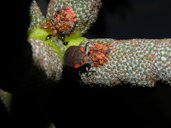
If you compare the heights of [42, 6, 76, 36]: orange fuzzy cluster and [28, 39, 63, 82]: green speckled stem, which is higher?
[42, 6, 76, 36]: orange fuzzy cluster

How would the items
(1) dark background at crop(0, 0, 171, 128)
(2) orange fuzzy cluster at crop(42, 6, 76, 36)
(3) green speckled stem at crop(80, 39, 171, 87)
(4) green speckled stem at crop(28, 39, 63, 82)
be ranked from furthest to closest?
(2) orange fuzzy cluster at crop(42, 6, 76, 36), (3) green speckled stem at crop(80, 39, 171, 87), (4) green speckled stem at crop(28, 39, 63, 82), (1) dark background at crop(0, 0, 171, 128)

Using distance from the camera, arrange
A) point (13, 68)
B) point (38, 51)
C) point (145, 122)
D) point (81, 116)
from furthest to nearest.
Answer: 1. point (145, 122)
2. point (81, 116)
3. point (38, 51)
4. point (13, 68)

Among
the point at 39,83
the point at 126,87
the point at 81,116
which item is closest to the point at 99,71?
the point at 126,87

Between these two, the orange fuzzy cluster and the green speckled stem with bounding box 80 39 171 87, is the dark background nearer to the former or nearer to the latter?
the green speckled stem with bounding box 80 39 171 87

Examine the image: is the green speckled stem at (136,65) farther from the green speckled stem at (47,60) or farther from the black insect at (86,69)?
the green speckled stem at (47,60)

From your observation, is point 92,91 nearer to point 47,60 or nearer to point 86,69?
point 86,69

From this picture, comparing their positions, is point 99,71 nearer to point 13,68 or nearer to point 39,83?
point 39,83

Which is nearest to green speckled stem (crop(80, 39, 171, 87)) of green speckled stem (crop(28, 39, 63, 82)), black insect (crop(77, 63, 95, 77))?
black insect (crop(77, 63, 95, 77))
